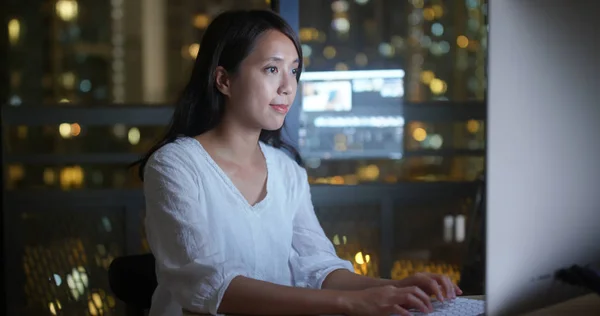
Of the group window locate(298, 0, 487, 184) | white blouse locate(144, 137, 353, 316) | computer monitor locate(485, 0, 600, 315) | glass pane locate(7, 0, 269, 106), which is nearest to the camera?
computer monitor locate(485, 0, 600, 315)

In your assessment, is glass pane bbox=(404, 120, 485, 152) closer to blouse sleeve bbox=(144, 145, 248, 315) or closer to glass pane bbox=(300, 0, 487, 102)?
glass pane bbox=(300, 0, 487, 102)

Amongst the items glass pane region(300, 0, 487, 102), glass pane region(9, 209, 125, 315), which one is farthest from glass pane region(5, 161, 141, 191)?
glass pane region(300, 0, 487, 102)

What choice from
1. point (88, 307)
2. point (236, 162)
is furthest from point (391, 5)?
point (236, 162)

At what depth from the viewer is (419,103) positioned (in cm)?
347

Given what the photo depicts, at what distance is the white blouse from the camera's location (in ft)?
3.58

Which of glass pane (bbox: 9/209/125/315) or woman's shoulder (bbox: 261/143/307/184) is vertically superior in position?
woman's shoulder (bbox: 261/143/307/184)

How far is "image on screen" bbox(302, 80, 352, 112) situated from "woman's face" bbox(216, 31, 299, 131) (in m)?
1.86

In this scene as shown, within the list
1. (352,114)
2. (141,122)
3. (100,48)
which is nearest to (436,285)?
(141,122)

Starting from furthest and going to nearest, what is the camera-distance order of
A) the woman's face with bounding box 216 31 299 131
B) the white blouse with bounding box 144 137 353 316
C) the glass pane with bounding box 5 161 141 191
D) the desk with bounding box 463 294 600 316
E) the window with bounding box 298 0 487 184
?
1. the window with bounding box 298 0 487 184
2. the glass pane with bounding box 5 161 141 191
3. the woman's face with bounding box 216 31 299 131
4. the white blouse with bounding box 144 137 353 316
5. the desk with bounding box 463 294 600 316

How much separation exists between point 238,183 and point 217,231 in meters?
0.12

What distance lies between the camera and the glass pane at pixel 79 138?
10.2 feet

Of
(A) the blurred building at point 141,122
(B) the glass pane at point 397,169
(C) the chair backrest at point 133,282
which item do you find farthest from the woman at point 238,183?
(B) the glass pane at point 397,169

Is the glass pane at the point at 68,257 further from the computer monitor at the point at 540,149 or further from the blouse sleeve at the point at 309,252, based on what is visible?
the computer monitor at the point at 540,149

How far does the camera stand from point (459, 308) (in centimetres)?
106
